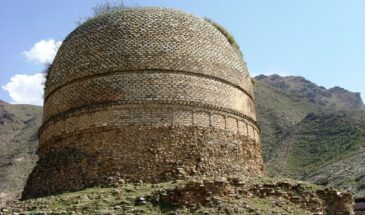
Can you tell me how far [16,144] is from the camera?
170 ft

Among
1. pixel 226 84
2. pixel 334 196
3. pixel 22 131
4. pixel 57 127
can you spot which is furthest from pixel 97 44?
pixel 22 131

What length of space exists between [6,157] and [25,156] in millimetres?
2418

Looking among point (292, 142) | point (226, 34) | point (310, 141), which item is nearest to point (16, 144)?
point (292, 142)

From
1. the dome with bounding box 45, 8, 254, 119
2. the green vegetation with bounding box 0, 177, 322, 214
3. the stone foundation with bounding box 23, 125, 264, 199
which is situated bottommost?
the green vegetation with bounding box 0, 177, 322, 214

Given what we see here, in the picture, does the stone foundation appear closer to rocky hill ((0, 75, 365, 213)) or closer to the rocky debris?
the rocky debris

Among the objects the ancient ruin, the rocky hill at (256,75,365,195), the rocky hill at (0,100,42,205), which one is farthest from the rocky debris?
the rocky hill at (0,100,42,205)

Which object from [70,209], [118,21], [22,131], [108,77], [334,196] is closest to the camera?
[70,209]

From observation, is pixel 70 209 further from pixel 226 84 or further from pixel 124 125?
pixel 226 84

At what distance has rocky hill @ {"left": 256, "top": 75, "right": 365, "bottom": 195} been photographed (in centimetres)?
3466

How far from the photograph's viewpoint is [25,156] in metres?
45.8

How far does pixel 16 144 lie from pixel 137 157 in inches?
1588

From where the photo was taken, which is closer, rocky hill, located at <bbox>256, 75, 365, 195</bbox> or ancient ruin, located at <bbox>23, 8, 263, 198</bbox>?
ancient ruin, located at <bbox>23, 8, 263, 198</bbox>

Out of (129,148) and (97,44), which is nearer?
(129,148)

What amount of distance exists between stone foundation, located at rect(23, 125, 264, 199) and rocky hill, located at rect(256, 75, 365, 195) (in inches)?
621
